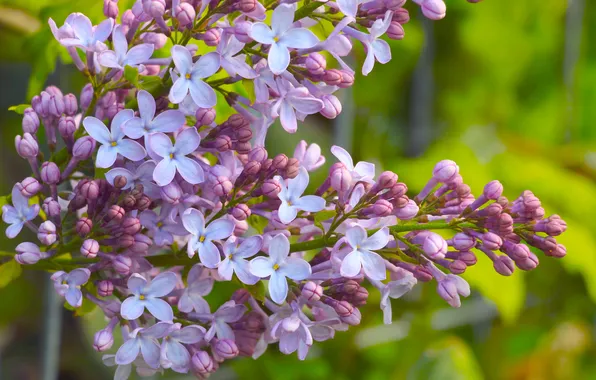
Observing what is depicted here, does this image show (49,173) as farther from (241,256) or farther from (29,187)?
(241,256)

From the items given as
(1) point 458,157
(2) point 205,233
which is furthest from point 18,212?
(1) point 458,157

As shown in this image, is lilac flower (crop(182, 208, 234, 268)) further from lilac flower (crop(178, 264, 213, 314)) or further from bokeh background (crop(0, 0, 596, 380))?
bokeh background (crop(0, 0, 596, 380))

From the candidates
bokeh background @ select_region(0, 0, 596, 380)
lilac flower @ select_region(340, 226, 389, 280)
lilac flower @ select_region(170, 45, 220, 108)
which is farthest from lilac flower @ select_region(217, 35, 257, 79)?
bokeh background @ select_region(0, 0, 596, 380)

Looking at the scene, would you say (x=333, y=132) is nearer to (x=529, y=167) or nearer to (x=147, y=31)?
(x=529, y=167)

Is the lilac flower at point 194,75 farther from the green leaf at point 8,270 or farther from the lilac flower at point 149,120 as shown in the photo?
the green leaf at point 8,270

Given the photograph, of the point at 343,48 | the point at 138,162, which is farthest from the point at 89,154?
the point at 343,48

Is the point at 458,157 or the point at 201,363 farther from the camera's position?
the point at 458,157
